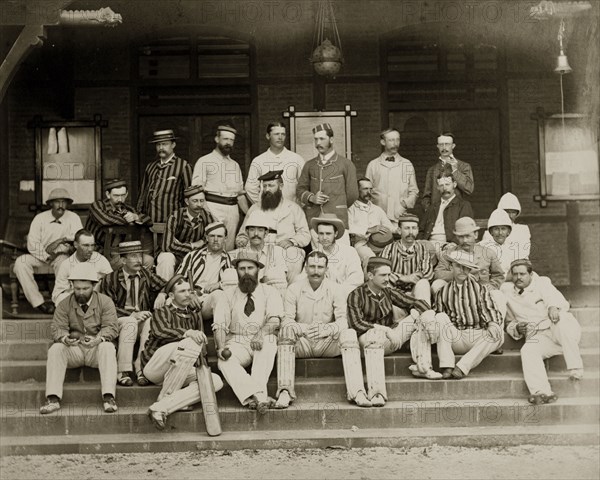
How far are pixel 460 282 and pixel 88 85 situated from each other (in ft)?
19.6

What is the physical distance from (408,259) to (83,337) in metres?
3.30

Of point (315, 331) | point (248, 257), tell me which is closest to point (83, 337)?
point (248, 257)

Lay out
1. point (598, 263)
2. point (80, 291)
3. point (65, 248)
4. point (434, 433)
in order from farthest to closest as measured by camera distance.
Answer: point (598, 263)
point (65, 248)
point (80, 291)
point (434, 433)

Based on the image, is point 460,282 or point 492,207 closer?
point 460,282

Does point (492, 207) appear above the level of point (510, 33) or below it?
below

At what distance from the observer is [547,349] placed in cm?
851

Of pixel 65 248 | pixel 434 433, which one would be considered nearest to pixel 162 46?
pixel 65 248

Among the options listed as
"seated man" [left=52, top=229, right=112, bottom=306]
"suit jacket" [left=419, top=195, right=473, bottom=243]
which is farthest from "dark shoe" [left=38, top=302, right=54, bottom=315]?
"suit jacket" [left=419, top=195, right=473, bottom=243]

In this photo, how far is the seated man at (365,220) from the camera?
10.1 m

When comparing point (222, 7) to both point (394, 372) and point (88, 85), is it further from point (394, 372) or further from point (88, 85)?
point (394, 372)

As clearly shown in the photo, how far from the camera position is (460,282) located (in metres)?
8.84

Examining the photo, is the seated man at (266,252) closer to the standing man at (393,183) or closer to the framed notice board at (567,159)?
the standing man at (393,183)

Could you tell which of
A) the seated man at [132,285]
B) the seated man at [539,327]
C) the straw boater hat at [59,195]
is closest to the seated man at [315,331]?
the seated man at [132,285]

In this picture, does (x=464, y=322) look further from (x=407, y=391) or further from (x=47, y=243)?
(x=47, y=243)
